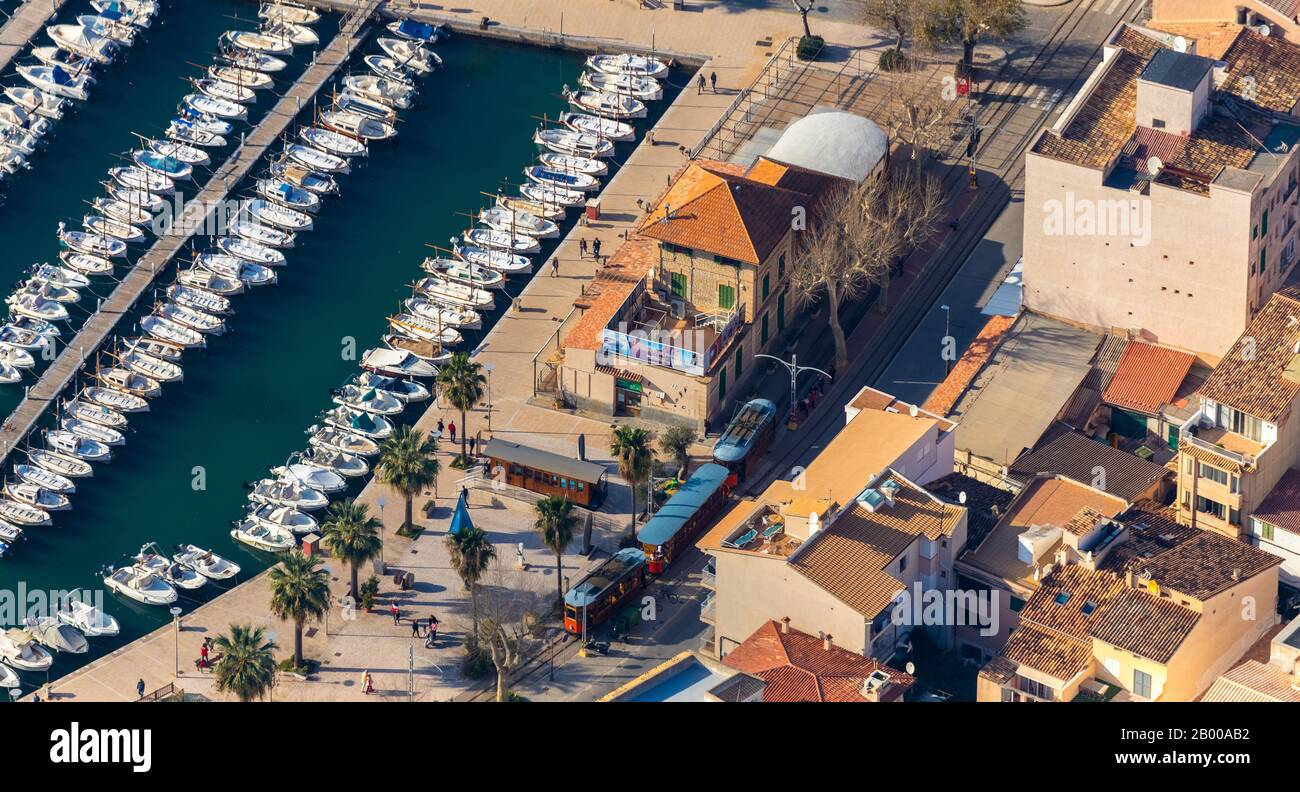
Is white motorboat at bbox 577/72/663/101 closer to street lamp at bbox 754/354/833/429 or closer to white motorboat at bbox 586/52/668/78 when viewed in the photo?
white motorboat at bbox 586/52/668/78

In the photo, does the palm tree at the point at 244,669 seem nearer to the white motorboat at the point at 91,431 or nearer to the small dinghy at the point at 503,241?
the white motorboat at the point at 91,431

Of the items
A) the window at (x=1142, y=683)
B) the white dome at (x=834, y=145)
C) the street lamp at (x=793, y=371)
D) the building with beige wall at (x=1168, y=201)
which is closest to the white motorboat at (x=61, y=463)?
the street lamp at (x=793, y=371)

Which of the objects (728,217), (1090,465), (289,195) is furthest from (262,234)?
(1090,465)

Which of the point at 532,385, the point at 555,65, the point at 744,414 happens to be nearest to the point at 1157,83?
the point at 744,414

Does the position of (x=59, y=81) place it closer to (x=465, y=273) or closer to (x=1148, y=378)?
(x=465, y=273)

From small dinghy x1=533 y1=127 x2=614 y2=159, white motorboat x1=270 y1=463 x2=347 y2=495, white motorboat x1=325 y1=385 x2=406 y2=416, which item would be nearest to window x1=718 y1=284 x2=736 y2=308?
white motorboat x1=325 y1=385 x2=406 y2=416

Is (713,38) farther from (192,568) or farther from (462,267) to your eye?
(192,568)
